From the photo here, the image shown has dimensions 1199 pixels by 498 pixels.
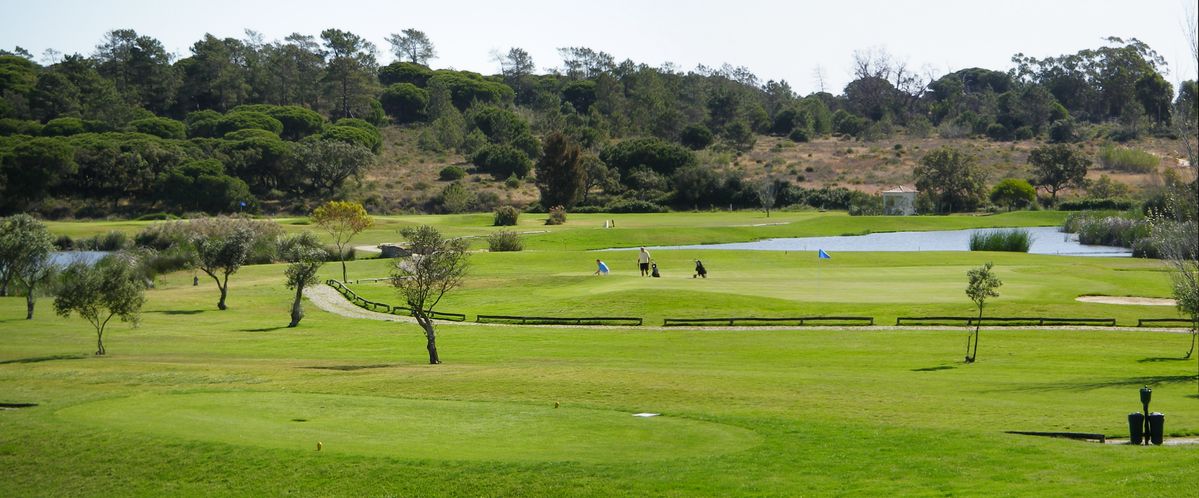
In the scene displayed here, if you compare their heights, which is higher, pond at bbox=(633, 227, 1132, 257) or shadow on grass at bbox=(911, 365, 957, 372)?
pond at bbox=(633, 227, 1132, 257)

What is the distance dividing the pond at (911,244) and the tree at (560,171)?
34564 mm

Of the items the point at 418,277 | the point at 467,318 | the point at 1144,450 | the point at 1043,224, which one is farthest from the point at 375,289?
the point at 1043,224

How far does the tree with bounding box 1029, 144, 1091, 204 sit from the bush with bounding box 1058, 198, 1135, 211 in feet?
17.2

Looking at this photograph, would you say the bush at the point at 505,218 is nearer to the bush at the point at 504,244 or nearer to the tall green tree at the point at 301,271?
the bush at the point at 504,244

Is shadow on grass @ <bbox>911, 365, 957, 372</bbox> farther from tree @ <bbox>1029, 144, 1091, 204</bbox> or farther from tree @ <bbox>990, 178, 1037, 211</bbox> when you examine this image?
tree @ <bbox>1029, 144, 1091, 204</bbox>

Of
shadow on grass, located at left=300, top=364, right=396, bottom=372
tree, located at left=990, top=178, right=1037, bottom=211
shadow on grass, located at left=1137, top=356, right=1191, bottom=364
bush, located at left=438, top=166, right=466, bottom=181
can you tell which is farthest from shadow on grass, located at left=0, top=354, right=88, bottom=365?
tree, located at left=990, top=178, right=1037, bottom=211

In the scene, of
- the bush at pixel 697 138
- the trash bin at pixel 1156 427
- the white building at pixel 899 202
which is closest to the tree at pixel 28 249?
the trash bin at pixel 1156 427

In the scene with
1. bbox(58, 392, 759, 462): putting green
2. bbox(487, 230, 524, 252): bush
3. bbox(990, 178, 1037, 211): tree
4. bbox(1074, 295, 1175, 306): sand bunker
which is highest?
bbox(990, 178, 1037, 211): tree

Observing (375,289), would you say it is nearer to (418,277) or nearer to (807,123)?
(418,277)

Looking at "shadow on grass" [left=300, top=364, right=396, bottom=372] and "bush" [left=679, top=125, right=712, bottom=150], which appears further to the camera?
"bush" [left=679, top=125, right=712, bottom=150]

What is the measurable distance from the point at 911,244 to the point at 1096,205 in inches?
1474

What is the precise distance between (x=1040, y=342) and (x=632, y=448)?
26.2 m

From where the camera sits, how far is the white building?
132m

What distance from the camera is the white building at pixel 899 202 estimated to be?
433ft
